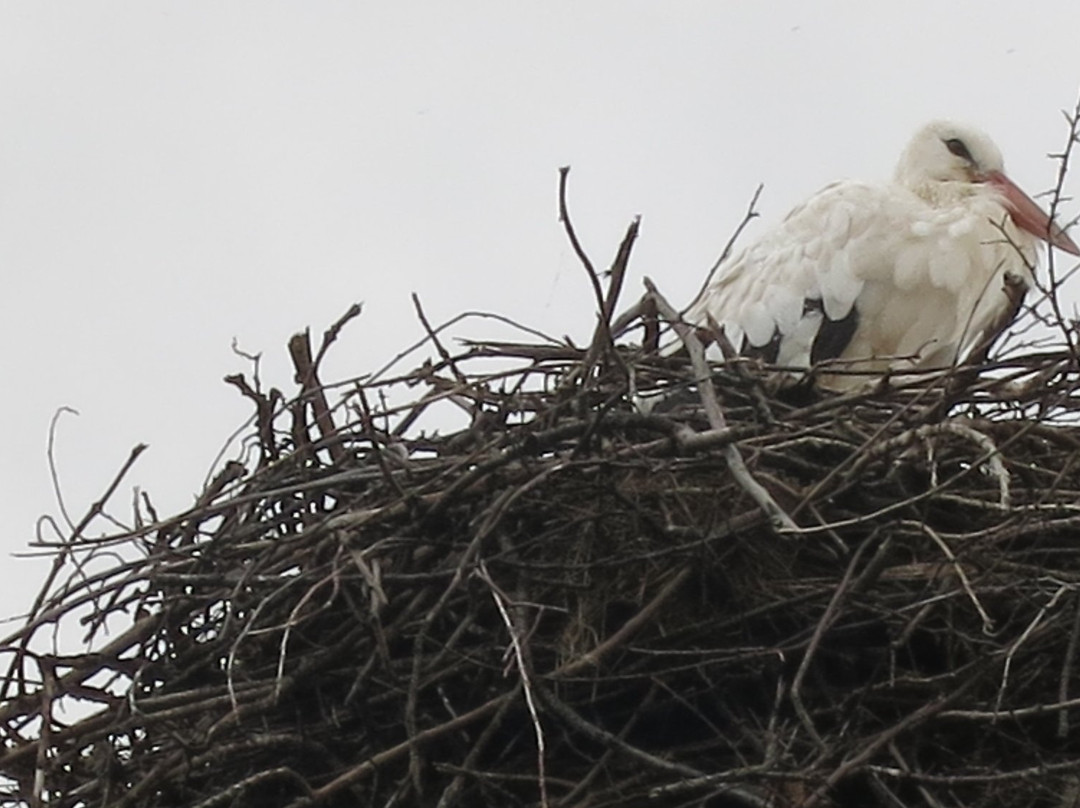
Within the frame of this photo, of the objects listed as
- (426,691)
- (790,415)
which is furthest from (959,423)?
(426,691)

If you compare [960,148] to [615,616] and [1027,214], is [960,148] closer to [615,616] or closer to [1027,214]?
[1027,214]

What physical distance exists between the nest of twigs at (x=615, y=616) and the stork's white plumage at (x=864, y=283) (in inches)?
→ 38.2

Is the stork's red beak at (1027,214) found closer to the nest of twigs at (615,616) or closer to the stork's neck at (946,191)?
the stork's neck at (946,191)

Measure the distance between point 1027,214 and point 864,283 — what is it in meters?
0.59

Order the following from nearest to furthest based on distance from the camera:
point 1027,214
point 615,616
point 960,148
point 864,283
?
point 615,616 → point 864,283 → point 1027,214 → point 960,148

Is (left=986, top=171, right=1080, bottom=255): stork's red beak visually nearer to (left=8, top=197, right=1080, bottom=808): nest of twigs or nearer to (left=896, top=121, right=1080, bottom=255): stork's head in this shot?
(left=896, top=121, right=1080, bottom=255): stork's head

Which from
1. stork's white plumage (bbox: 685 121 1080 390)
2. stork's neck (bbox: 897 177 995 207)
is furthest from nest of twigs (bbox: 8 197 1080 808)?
stork's neck (bbox: 897 177 995 207)

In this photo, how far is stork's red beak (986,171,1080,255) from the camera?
4.71 m

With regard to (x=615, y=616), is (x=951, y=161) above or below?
above

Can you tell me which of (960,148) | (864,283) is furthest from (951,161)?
(864,283)

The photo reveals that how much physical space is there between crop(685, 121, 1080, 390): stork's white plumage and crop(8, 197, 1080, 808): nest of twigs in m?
0.97

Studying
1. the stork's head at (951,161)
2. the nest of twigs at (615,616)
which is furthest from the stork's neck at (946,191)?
the nest of twigs at (615,616)

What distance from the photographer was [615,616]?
329cm

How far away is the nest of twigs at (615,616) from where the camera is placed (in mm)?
3094
